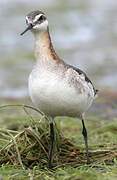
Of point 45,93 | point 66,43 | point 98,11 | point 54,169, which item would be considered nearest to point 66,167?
point 54,169

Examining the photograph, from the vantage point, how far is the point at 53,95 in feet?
23.0

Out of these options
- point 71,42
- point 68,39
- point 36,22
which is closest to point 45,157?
point 36,22

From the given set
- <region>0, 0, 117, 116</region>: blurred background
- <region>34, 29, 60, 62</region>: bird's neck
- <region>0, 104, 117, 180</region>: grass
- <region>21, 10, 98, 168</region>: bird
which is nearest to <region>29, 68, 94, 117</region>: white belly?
<region>21, 10, 98, 168</region>: bird

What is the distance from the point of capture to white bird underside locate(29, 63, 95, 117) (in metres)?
7.03

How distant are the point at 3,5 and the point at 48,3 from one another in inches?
53.3

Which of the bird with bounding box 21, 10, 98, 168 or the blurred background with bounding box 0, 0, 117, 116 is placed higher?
the bird with bounding box 21, 10, 98, 168

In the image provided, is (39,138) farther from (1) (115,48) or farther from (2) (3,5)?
(2) (3,5)

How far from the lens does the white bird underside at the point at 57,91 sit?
703 centimetres

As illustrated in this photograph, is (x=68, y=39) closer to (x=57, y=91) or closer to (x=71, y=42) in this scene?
(x=71, y=42)

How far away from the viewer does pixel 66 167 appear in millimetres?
7398

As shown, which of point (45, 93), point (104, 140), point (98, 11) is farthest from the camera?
point (98, 11)

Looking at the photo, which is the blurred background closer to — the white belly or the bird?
the bird

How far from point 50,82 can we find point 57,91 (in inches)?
4.2

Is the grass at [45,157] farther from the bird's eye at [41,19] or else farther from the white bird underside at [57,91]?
the bird's eye at [41,19]
